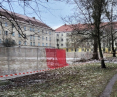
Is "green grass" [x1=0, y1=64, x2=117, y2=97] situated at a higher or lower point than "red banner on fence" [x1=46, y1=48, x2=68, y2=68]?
lower

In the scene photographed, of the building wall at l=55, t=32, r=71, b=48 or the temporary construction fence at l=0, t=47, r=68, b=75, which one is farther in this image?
the building wall at l=55, t=32, r=71, b=48

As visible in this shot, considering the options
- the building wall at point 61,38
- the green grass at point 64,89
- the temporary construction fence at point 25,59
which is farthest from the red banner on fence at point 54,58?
the building wall at point 61,38

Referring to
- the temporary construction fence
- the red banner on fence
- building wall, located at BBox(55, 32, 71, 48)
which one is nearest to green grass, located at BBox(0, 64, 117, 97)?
the temporary construction fence

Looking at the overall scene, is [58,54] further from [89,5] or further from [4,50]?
[4,50]

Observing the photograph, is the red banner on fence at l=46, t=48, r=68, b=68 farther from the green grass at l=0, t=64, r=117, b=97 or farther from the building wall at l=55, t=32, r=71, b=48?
the building wall at l=55, t=32, r=71, b=48

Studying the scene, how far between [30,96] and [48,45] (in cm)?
5903

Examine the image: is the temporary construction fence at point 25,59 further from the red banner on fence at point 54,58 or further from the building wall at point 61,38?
the building wall at point 61,38

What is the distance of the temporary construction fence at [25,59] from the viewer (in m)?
10.8

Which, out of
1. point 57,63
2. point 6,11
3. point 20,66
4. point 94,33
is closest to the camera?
point 6,11

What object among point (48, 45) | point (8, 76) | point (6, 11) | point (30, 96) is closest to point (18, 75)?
point (8, 76)

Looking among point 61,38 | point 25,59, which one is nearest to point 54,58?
point 25,59

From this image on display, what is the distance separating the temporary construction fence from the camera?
10766 mm

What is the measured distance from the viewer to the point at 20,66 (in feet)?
39.3

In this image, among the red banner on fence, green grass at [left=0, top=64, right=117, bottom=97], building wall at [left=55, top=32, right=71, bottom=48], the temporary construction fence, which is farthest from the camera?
building wall at [left=55, top=32, right=71, bottom=48]
